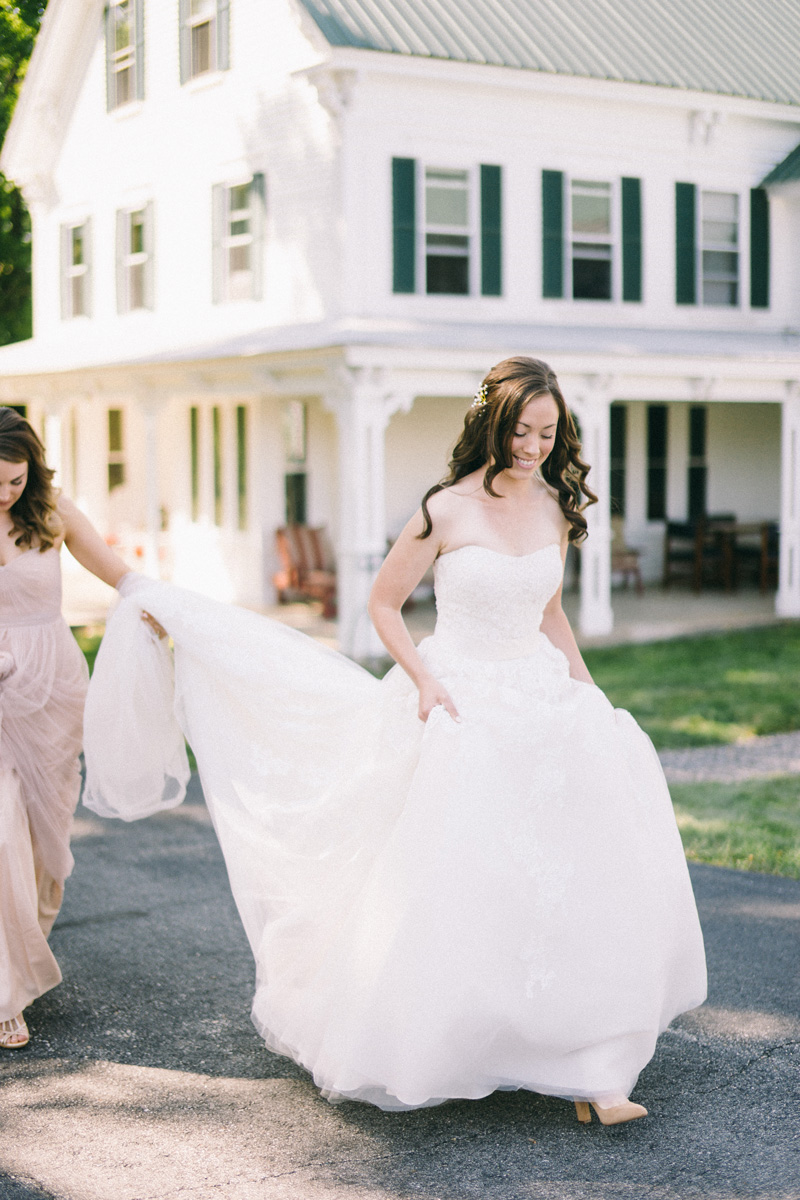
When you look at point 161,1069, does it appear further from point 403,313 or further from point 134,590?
point 403,313

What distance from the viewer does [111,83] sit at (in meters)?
20.4

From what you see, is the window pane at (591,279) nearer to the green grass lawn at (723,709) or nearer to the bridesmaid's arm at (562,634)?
the green grass lawn at (723,709)

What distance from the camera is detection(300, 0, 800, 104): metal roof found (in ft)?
51.2

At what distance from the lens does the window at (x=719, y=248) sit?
60.0ft

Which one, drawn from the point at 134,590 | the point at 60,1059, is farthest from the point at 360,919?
the point at 134,590

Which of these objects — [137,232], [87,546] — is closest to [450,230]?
[137,232]

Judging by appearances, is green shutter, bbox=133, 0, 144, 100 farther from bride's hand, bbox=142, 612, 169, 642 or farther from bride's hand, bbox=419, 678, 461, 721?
bride's hand, bbox=419, 678, 461, 721

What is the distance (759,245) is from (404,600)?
619 inches

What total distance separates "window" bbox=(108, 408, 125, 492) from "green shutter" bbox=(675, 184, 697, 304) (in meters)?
9.03

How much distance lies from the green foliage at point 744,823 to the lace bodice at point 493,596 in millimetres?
3193

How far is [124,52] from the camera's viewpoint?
20.1 metres

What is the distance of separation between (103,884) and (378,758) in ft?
9.30

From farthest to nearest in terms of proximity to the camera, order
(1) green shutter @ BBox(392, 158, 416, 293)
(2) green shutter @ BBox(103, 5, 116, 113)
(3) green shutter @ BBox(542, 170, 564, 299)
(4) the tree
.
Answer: (4) the tree
(2) green shutter @ BBox(103, 5, 116, 113)
(3) green shutter @ BBox(542, 170, 564, 299)
(1) green shutter @ BBox(392, 158, 416, 293)

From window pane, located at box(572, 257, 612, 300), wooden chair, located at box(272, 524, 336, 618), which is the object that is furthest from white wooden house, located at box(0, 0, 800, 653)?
wooden chair, located at box(272, 524, 336, 618)
